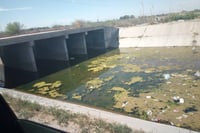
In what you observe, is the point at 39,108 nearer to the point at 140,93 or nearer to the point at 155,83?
the point at 140,93

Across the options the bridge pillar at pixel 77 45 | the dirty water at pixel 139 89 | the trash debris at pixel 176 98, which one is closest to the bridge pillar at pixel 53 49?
the bridge pillar at pixel 77 45

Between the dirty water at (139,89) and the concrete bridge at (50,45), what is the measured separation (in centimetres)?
431

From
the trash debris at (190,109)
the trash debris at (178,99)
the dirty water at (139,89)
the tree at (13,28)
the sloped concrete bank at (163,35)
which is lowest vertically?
the dirty water at (139,89)

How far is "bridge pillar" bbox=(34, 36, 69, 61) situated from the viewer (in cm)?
2558

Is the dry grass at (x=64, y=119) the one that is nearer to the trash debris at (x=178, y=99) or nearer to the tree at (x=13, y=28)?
the trash debris at (x=178, y=99)

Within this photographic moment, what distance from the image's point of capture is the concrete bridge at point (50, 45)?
20.6 meters

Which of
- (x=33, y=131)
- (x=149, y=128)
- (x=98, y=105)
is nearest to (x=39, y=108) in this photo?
(x=98, y=105)

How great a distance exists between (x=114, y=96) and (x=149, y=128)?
16.6ft

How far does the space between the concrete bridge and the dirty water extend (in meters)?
4.31

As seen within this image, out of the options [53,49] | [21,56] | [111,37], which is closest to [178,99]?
[21,56]

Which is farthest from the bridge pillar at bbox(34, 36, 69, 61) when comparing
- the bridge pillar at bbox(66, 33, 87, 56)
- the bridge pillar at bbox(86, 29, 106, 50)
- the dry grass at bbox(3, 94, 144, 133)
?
the dry grass at bbox(3, 94, 144, 133)

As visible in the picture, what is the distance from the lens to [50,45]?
89.1 feet

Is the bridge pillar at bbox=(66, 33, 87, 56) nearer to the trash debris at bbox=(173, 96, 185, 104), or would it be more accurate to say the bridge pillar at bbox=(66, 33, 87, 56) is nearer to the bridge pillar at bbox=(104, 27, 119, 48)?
the bridge pillar at bbox=(104, 27, 119, 48)

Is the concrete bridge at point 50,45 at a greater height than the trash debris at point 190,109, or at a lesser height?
greater
